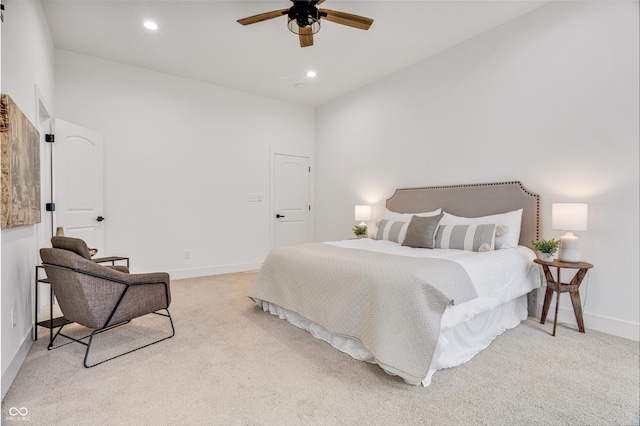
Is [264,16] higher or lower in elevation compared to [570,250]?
higher

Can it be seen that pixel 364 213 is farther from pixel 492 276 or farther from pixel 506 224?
pixel 492 276

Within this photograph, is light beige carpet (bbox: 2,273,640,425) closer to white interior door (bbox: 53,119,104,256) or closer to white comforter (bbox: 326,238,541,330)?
white comforter (bbox: 326,238,541,330)

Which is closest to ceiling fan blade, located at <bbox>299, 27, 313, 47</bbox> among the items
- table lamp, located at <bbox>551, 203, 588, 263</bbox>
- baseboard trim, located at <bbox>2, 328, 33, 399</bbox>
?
table lamp, located at <bbox>551, 203, 588, 263</bbox>

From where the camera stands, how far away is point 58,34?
3.42m

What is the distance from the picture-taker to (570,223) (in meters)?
2.60

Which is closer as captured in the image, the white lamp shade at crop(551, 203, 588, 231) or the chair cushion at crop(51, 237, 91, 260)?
the chair cushion at crop(51, 237, 91, 260)

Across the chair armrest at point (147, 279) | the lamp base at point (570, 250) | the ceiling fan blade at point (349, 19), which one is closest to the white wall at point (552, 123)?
the lamp base at point (570, 250)

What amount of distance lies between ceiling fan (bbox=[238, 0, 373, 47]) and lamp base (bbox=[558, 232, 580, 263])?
2506 millimetres

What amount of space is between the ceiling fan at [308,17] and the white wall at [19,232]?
157 cm

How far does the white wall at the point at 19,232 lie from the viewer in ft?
6.26

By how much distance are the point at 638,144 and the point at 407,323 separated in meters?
2.48

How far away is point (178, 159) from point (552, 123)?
4612mm

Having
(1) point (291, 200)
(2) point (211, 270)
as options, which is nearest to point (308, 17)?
(1) point (291, 200)

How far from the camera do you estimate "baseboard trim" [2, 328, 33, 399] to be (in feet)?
5.90
